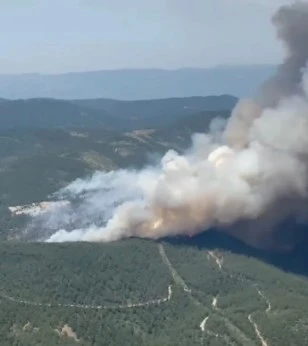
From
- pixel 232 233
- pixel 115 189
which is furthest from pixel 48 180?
pixel 232 233

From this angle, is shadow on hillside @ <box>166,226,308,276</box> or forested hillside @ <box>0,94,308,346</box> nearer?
forested hillside @ <box>0,94,308,346</box>

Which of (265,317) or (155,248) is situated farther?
(155,248)

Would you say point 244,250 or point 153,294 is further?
point 244,250

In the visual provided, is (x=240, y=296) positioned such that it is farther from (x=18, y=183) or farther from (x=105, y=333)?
(x=18, y=183)

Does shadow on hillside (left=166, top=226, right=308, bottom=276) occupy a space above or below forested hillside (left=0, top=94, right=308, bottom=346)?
above

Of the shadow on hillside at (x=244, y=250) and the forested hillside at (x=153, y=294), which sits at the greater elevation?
the shadow on hillside at (x=244, y=250)

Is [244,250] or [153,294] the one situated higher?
[244,250]

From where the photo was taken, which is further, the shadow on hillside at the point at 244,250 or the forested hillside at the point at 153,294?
the shadow on hillside at the point at 244,250

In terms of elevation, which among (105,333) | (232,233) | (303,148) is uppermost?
(303,148)
